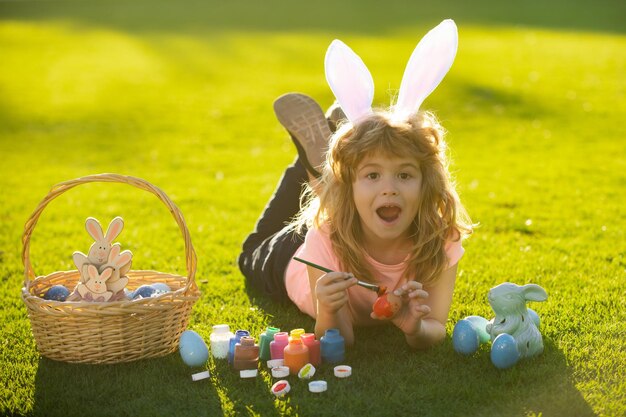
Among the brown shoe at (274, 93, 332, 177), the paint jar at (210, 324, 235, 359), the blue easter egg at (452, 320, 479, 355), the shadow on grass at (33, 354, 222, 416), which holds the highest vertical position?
the brown shoe at (274, 93, 332, 177)

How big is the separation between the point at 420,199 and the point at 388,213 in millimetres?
143

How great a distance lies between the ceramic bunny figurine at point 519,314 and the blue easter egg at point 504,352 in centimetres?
6

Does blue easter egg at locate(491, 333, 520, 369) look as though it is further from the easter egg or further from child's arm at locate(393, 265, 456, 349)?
the easter egg

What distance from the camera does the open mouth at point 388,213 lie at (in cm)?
304

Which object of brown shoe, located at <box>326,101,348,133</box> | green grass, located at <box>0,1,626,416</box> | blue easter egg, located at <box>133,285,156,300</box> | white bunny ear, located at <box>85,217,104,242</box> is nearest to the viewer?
green grass, located at <box>0,1,626,416</box>

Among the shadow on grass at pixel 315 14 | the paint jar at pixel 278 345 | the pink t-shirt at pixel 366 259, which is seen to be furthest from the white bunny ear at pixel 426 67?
the shadow on grass at pixel 315 14

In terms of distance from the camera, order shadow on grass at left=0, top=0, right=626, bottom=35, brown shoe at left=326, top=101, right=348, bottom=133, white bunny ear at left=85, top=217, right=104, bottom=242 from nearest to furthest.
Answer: white bunny ear at left=85, top=217, right=104, bottom=242
brown shoe at left=326, top=101, right=348, bottom=133
shadow on grass at left=0, top=0, right=626, bottom=35

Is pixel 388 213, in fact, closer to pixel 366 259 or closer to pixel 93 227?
pixel 366 259

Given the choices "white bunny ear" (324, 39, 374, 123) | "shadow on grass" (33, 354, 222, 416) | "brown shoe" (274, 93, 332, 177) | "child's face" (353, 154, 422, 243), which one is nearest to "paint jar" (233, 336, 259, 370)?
"shadow on grass" (33, 354, 222, 416)

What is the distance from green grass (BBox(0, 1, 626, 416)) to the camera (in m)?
2.84

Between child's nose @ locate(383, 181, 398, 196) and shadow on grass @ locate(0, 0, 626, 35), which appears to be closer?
child's nose @ locate(383, 181, 398, 196)

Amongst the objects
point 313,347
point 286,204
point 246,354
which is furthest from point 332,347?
point 286,204

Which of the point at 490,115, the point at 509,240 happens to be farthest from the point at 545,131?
the point at 509,240

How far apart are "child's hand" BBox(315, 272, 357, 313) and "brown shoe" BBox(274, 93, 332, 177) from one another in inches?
47.6
